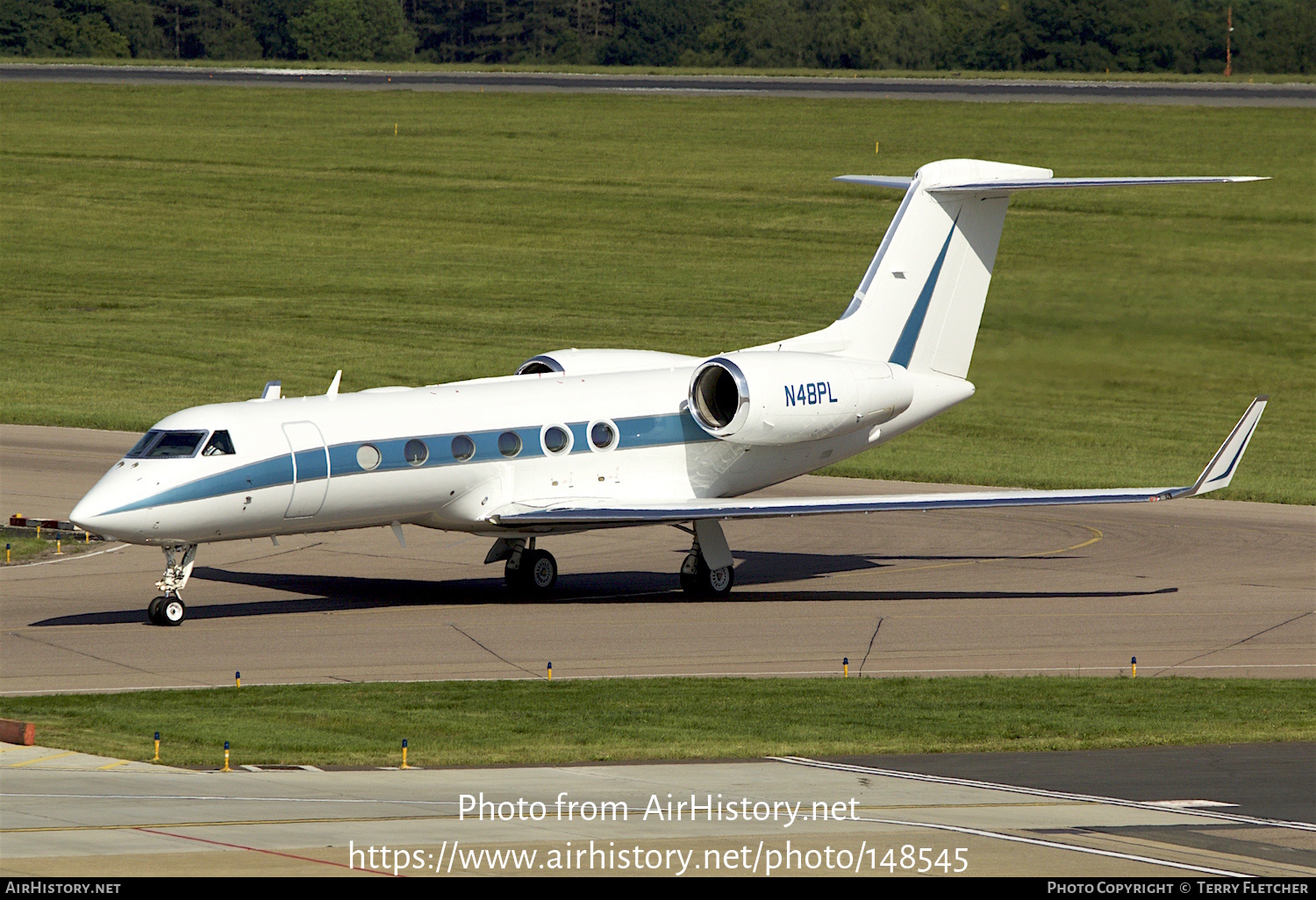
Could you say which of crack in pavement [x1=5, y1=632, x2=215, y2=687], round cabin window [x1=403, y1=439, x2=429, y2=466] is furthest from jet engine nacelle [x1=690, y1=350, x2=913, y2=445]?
crack in pavement [x1=5, y1=632, x2=215, y2=687]

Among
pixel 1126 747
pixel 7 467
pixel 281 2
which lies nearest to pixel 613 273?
pixel 7 467

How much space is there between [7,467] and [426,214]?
3835 cm

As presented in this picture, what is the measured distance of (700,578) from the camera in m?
30.7

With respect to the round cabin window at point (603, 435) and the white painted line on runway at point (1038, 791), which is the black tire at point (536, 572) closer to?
the round cabin window at point (603, 435)

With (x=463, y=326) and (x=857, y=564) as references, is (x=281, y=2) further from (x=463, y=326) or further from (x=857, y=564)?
(x=857, y=564)

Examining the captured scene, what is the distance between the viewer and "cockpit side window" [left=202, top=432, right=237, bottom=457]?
26578mm

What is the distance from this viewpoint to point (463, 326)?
63.1 m

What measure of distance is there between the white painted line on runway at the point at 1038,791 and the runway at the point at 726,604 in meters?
6.09

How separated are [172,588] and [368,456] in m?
3.39

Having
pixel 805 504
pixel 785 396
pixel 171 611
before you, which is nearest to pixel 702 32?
pixel 785 396

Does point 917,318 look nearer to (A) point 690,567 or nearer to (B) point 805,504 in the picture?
(B) point 805,504

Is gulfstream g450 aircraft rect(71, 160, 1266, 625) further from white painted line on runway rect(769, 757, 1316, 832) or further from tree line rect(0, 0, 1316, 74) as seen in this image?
tree line rect(0, 0, 1316, 74)

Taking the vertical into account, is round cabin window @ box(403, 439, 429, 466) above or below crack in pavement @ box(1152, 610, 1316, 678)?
above

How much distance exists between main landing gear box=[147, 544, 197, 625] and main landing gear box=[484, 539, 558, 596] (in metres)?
5.62
